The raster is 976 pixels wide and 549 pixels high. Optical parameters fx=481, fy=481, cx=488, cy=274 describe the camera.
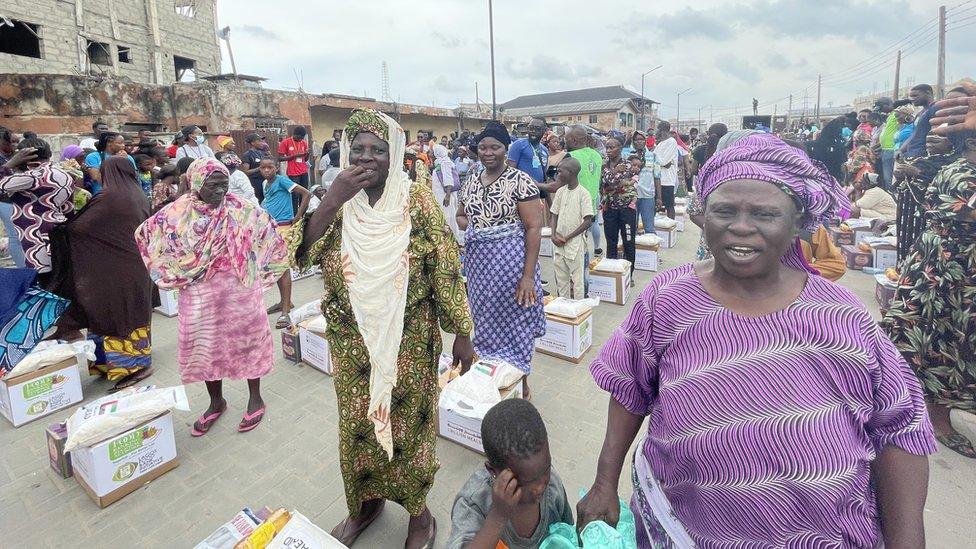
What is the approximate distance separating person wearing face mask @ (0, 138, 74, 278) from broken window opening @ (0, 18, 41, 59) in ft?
54.9

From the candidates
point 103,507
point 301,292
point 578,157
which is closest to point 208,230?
point 103,507

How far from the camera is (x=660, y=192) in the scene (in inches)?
372

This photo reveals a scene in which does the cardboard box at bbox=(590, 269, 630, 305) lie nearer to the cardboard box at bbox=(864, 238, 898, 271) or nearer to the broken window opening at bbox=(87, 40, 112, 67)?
the cardboard box at bbox=(864, 238, 898, 271)

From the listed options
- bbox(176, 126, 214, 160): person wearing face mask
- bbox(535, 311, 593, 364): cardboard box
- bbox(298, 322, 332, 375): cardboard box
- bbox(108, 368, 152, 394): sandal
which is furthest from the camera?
bbox(176, 126, 214, 160): person wearing face mask

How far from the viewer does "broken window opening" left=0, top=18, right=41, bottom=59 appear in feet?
49.4

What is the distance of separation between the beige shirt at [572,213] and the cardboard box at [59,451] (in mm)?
4427

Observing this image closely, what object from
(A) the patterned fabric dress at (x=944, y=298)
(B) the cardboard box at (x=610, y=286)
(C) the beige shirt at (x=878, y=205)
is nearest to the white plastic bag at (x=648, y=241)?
(B) the cardboard box at (x=610, y=286)

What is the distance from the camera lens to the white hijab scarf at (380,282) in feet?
6.93

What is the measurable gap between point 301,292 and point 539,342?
377cm

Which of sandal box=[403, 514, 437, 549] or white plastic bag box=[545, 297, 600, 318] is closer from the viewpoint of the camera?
sandal box=[403, 514, 437, 549]

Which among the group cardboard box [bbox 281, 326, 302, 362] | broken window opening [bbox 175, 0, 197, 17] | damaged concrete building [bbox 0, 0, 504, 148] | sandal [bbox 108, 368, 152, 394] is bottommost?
sandal [bbox 108, 368, 152, 394]

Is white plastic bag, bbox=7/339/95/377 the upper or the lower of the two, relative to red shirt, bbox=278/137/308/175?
lower

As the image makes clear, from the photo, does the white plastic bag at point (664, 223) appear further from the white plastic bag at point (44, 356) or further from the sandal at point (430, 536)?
the white plastic bag at point (44, 356)

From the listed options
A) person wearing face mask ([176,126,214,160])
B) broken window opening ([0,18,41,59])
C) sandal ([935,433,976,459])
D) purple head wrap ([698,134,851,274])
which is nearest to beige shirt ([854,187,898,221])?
sandal ([935,433,976,459])
